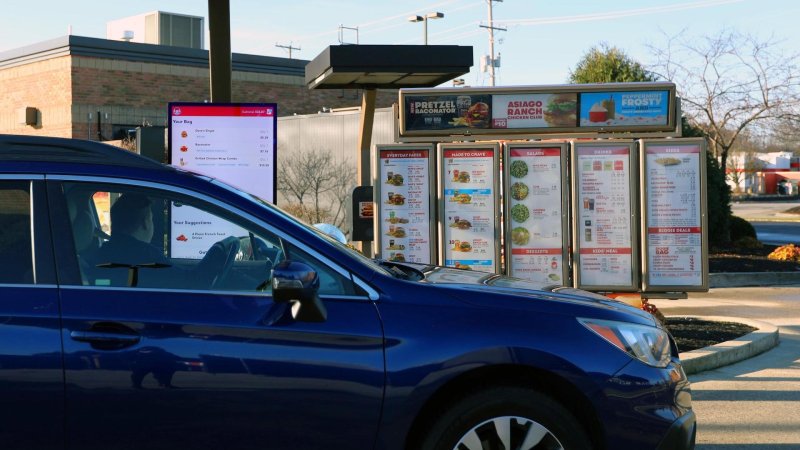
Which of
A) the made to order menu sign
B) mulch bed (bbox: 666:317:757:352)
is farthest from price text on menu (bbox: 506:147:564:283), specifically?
the made to order menu sign

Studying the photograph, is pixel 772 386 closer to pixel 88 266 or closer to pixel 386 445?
pixel 386 445

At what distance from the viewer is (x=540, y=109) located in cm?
1005

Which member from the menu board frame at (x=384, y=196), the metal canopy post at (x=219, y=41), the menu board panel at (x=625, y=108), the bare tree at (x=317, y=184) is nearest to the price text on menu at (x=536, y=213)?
the menu board panel at (x=625, y=108)

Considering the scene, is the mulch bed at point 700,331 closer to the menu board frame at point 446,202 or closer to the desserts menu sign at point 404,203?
the menu board frame at point 446,202

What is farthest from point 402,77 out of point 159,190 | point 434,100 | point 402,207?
point 159,190

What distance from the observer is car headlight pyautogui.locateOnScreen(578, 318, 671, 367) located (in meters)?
4.44

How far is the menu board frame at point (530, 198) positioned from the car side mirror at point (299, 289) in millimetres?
6129

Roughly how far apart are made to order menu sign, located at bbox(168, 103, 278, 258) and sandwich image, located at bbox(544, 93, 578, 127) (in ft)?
9.74

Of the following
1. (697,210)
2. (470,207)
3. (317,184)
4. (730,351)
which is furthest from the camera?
(317,184)

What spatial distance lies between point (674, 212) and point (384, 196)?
2963mm

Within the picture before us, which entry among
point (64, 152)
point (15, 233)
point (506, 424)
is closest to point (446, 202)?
point (506, 424)

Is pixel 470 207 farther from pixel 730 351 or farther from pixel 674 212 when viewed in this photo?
pixel 730 351

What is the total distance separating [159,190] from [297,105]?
33.5 meters

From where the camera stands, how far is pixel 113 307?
159 inches
